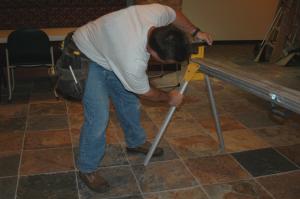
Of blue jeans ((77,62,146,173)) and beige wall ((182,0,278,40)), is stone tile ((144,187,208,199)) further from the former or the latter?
beige wall ((182,0,278,40))

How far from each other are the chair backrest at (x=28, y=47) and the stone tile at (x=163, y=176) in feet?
6.80

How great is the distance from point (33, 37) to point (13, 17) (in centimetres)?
105

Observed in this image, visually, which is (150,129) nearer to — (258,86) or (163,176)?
(163,176)

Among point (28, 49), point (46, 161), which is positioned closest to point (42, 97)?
point (28, 49)

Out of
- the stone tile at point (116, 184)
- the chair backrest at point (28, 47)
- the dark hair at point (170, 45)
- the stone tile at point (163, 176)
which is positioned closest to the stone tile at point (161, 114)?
the stone tile at point (163, 176)

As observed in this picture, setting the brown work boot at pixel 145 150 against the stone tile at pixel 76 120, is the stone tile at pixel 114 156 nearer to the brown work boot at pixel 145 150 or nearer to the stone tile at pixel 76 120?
the brown work boot at pixel 145 150

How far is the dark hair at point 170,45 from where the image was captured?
1646 mm

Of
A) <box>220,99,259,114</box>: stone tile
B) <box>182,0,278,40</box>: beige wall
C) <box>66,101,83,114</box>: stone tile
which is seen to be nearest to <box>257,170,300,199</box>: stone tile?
<box>220,99,259,114</box>: stone tile

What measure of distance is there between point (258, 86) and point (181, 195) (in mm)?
876

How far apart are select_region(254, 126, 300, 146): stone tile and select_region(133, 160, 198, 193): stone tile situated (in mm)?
935

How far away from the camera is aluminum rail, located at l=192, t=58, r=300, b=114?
1.57m

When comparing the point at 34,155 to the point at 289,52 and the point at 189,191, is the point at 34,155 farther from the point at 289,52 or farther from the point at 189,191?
the point at 289,52

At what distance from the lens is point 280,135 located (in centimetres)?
304

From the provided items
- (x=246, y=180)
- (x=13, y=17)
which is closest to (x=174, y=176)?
(x=246, y=180)
